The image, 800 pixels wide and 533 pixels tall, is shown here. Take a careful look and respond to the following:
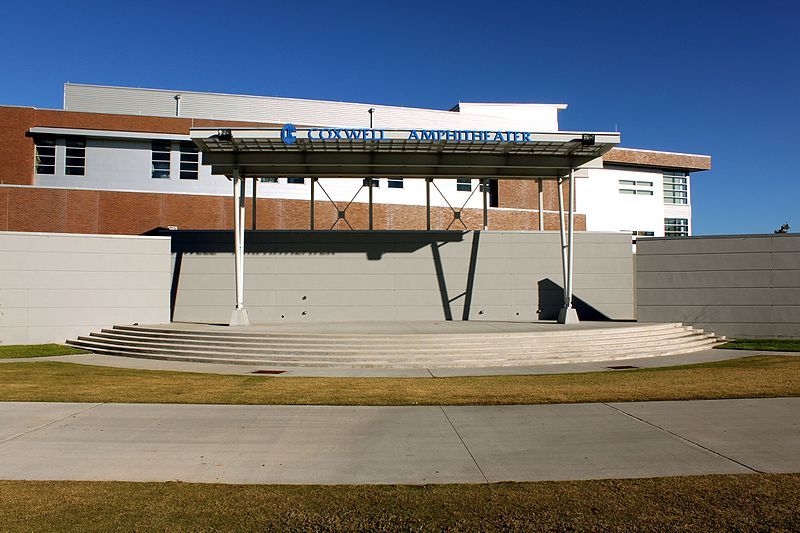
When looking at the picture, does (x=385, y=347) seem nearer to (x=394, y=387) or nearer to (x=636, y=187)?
(x=394, y=387)

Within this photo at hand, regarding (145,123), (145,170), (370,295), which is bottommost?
(370,295)

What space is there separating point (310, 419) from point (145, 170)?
3464 centimetres

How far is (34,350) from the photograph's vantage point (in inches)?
838

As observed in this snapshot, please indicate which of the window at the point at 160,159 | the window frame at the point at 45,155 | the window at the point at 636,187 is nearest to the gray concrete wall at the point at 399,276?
the window at the point at 160,159

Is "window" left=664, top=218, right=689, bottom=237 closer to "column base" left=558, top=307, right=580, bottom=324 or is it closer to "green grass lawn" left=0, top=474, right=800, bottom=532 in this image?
"column base" left=558, top=307, right=580, bottom=324

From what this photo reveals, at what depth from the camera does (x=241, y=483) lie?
679cm

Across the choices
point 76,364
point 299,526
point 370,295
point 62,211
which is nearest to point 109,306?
point 76,364

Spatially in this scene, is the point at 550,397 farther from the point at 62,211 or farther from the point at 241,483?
the point at 62,211

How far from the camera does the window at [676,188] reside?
2056 inches

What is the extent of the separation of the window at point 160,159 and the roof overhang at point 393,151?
1587 cm

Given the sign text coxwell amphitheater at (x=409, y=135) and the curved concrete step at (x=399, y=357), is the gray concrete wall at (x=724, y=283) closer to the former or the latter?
the curved concrete step at (x=399, y=357)

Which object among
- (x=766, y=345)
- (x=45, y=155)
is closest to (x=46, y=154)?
(x=45, y=155)

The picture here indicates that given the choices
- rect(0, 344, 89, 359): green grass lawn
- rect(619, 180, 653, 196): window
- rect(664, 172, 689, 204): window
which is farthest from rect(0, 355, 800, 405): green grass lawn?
rect(664, 172, 689, 204): window

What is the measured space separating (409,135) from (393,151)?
1984 mm
